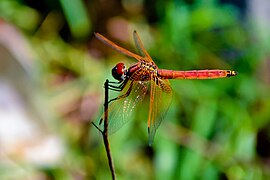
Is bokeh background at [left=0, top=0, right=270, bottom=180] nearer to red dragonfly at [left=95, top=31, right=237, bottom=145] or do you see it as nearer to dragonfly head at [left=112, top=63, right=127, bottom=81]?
red dragonfly at [left=95, top=31, right=237, bottom=145]

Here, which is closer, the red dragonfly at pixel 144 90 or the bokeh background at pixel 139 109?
the red dragonfly at pixel 144 90

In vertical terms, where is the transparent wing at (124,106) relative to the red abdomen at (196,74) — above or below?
below

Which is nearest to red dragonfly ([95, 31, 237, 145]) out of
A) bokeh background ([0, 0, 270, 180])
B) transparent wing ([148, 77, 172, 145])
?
transparent wing ([148, 77, 172, 145])

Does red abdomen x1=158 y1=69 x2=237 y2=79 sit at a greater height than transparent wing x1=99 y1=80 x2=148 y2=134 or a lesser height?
greater

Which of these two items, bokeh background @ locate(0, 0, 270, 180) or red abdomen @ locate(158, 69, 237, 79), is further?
bokeh background @ locate(0, 0, 270, 180)

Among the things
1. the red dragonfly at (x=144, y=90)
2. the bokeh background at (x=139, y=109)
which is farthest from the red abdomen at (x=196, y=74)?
the bokeh background at (x=139, y=109)

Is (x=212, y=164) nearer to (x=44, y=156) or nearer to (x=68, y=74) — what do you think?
(x=44, y=156)

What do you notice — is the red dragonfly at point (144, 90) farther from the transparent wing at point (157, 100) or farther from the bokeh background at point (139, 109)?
the bokeh background at point (139, 109)
